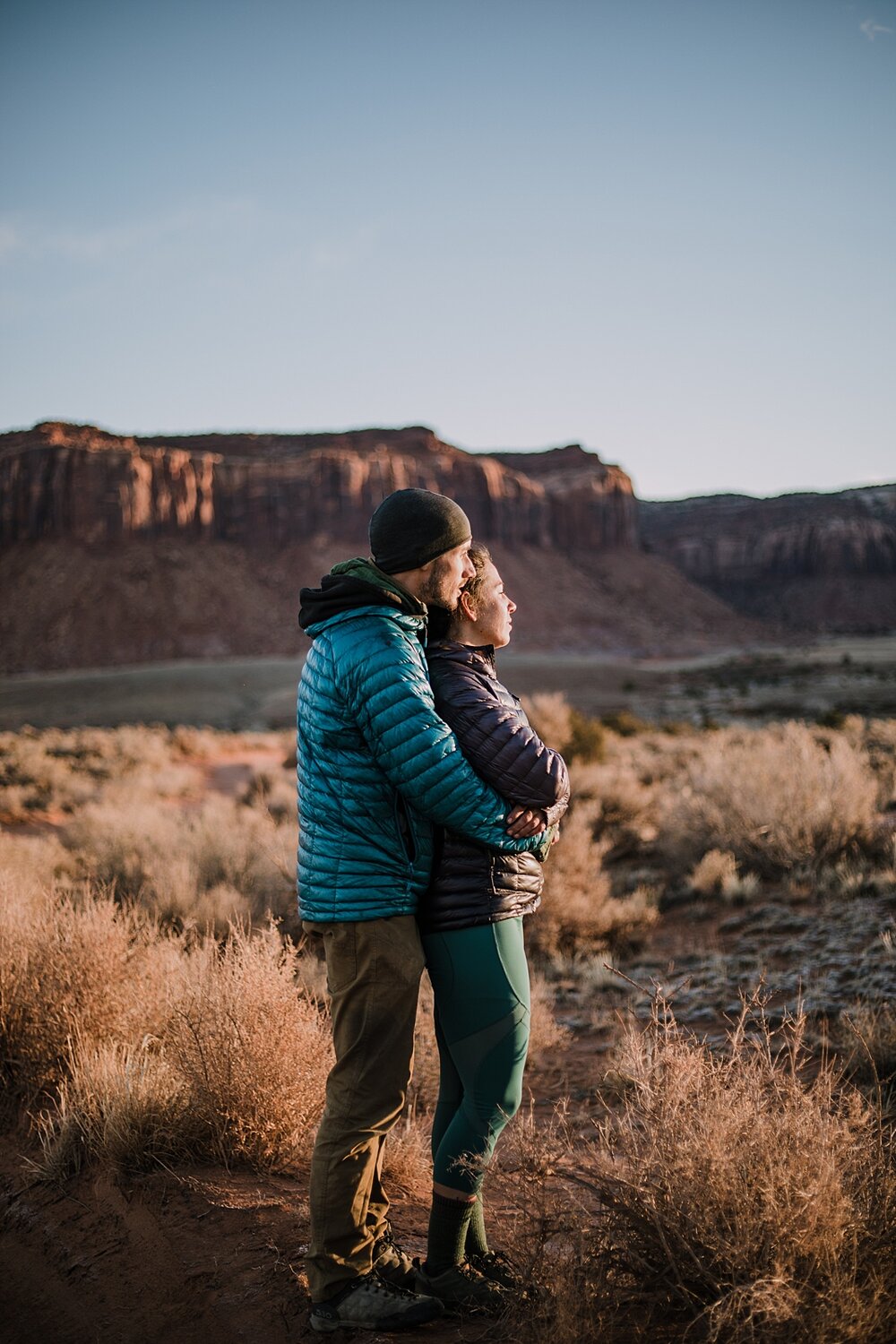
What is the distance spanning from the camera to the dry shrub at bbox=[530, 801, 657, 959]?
665 centimetres

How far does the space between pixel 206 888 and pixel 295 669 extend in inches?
1885

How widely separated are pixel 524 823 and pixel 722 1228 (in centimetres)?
110

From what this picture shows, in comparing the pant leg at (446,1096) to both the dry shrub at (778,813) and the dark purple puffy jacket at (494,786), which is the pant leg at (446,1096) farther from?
the dry shrub at (778,813)

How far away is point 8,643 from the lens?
72.0 metres

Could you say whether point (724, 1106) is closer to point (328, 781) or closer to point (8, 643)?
point (328, 781)

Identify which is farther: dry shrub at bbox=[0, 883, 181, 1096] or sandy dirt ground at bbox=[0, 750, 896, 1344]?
dry shrub at bbox=[0, 883, 181, 1096]

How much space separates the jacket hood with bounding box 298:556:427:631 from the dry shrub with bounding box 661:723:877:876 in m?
5.96

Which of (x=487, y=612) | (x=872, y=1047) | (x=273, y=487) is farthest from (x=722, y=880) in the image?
(x=273, y=487)

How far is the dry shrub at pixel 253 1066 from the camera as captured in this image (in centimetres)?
329

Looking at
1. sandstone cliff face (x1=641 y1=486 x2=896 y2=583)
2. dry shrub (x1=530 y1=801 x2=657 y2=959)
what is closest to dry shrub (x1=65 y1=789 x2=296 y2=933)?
dry shrub (x1=530 y1=801 x2=657 y2=959)

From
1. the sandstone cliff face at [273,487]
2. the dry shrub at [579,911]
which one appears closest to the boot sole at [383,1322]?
the dry shrub at [579,911]

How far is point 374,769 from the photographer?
2379mm

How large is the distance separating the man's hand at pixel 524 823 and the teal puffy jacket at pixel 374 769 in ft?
0.09

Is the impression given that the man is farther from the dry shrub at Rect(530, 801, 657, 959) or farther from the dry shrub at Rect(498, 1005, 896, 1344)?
the dry shrub at Rect(530, 801, 657, 959)
